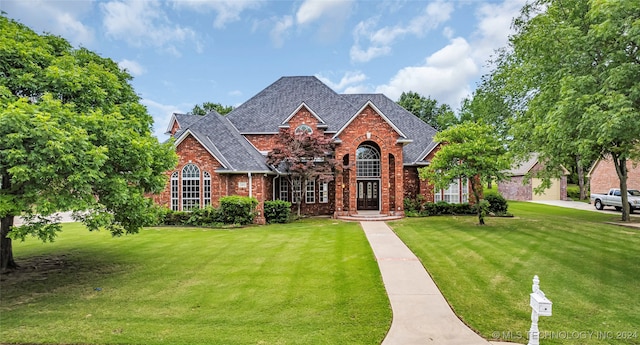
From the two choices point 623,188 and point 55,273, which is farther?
point 623,188

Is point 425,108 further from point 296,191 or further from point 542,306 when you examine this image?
point 542,306

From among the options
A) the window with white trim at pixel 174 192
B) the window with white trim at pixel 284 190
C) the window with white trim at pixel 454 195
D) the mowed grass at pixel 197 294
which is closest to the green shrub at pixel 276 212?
the window with white trim at pixel 284 190

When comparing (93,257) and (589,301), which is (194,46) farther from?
(589,301)

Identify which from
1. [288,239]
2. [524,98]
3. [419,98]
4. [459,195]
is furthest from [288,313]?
[419,98]

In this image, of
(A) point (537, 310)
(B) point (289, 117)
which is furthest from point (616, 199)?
(A) point (537, 310)

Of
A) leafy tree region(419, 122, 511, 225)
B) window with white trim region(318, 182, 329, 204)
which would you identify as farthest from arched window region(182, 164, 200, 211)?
leafy tree region(419, 122, 511, 225)

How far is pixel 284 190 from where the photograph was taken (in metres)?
23.6

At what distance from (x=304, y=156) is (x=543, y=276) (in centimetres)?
1439

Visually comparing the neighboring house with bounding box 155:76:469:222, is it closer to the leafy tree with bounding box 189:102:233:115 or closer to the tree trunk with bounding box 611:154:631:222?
the tree trunk with bounding box 611:154:631:222

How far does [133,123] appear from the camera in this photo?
880 centimetres

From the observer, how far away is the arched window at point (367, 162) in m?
24.2

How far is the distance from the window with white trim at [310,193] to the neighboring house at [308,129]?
0.23 feet

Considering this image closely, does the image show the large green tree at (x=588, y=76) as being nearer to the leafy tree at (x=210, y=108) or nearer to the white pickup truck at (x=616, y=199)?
the white pickup truck at (x=616, y=199)

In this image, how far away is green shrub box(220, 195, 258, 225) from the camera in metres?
18.4
